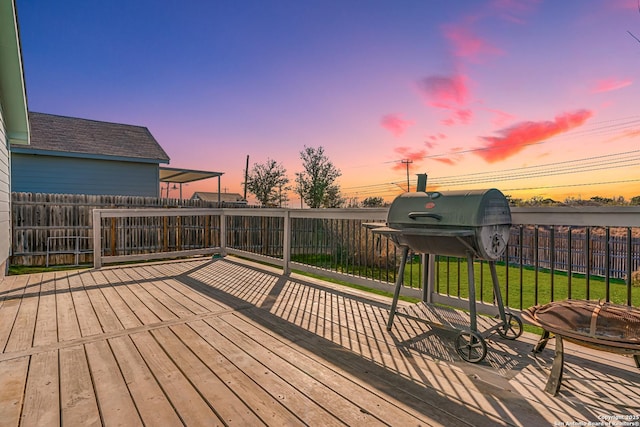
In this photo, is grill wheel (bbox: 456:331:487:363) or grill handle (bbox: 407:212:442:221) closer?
grill wheel (bbox: 456:331:487:363)

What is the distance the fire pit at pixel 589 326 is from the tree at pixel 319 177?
66.1 feet

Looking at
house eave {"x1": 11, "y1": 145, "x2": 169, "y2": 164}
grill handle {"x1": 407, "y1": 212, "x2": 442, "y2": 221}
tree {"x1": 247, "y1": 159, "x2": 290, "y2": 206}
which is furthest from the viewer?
tree {"x1": 247, "y1": 159, "x2": 290, "y2": 206}

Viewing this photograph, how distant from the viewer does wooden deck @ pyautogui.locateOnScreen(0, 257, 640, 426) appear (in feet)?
5.08

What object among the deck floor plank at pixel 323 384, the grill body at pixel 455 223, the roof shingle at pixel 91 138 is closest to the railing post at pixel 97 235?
the deck floor plank at pixel 323 384

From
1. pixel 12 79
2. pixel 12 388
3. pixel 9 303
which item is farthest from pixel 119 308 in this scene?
pixel 12 79

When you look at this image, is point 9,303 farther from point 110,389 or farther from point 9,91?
point 9,91

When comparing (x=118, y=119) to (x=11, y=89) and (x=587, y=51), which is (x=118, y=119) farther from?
(x=587, y=51)

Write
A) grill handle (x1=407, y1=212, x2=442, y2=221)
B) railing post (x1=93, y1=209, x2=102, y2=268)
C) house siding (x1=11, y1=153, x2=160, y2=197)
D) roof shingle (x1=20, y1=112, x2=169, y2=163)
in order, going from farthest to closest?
roof shingle (x1=20, y1=112, x2=169, y2=163)
house siding (x1=11, y1=153, x2=160, y2=197)
railing post (x1=93, y1=209, x2=102, y2=268)
grill handle (x1=407, y1=212, x2=442, y2=221)

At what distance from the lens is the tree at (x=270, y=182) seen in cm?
2339

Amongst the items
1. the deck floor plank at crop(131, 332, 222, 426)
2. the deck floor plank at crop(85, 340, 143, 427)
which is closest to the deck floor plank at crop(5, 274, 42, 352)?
the deck floor plank at crop(85, 340, 143, 427)

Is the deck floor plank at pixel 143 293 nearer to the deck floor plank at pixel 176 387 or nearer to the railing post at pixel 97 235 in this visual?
the railing post at pixel 97 235

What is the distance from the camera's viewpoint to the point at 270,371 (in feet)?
6.48

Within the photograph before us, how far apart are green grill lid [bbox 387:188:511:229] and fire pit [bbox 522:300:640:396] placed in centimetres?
68

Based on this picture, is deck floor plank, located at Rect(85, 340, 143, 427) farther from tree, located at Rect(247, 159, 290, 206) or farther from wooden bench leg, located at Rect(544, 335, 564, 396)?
tree, located at Rect(247, 159, 290, 206)
